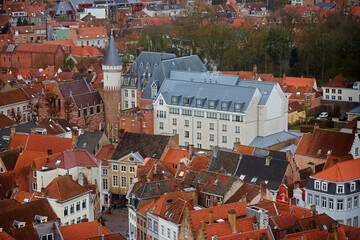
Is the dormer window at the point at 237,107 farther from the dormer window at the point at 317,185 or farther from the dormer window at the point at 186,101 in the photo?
the dormer window at the point at 317,185

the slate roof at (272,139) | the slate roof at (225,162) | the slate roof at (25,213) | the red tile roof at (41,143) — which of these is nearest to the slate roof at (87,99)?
the red tile roof at (41,143)

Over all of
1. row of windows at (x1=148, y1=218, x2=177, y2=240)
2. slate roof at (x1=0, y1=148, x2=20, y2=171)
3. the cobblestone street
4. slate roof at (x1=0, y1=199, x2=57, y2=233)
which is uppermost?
slate roof at (x1=0, y1=199, x2=57, y2=233)

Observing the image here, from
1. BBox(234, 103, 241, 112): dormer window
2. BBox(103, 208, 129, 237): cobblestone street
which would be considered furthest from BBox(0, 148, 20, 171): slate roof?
BBox(234, 103, 241, 112): dormer window

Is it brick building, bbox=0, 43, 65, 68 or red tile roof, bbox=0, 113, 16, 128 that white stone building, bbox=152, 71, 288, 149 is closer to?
red tile roof, bbox=0, 113, 16, 128

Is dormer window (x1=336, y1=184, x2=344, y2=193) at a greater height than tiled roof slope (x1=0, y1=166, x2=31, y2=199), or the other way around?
dormer window (x1=336, y1=184, x2=344, y2=193)

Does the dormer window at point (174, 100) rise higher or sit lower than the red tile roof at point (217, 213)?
higher

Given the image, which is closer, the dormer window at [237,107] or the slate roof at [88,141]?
the slate roof at [88,141]

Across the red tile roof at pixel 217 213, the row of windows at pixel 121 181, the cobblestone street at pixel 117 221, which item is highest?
the red tile roof at pixel 217 213
